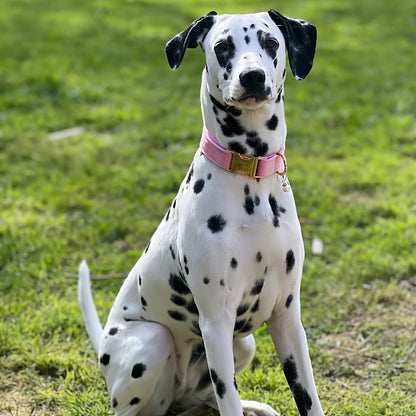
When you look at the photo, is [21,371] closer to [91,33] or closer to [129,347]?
[129,347]

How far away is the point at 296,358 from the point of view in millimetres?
3590

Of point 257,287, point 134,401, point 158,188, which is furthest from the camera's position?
point 158,188

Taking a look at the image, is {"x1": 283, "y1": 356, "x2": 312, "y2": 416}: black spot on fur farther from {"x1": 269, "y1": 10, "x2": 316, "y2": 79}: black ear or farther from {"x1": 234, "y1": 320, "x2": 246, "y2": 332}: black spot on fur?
{"x1": 269, "y1": 10, "x2": 316, "y2": 79}: black ear

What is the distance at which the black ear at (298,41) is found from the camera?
11.1ft

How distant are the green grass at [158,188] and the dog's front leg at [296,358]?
0.62m

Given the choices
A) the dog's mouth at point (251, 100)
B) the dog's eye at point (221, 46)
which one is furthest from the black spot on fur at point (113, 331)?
the dog's eye at point (221, 46)

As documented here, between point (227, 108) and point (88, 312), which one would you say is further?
point (88, 312)

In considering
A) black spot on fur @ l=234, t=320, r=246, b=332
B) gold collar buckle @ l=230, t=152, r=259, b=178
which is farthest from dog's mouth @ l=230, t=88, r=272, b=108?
black spot on fur @ l=234, t=320, r=246, b=332

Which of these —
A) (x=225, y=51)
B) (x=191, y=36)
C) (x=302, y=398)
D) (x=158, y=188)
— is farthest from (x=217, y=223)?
(x=158, y=188)

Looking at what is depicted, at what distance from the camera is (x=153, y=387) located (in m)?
3.77

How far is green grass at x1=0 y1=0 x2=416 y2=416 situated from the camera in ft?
15.1

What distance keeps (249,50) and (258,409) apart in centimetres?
187

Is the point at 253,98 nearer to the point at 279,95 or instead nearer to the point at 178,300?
the point at 279,95

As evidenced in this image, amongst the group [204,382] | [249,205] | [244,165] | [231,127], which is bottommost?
[204,382]
